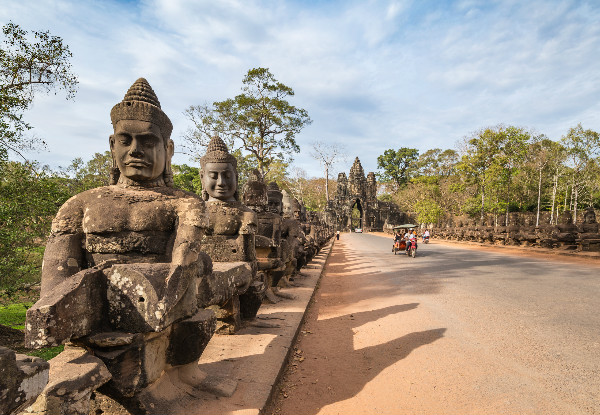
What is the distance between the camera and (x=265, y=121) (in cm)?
2355

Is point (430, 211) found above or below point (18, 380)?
above

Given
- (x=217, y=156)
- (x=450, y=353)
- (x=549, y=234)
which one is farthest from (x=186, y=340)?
(x=549, y=234)

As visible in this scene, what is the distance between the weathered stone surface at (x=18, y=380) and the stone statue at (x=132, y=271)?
332mm

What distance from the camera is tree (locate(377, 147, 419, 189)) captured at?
66250 mm

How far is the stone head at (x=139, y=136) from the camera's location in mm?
2334

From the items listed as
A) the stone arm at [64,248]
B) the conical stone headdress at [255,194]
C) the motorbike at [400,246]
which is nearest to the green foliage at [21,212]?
the conical stone headdress at [255,194]

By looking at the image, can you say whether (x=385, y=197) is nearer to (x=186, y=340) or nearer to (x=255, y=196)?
(x=255, y=196)

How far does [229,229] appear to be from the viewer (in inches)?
156

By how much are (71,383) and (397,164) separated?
70.4 metres

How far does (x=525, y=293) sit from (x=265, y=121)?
2012cm

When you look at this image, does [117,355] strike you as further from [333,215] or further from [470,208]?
[333,215]

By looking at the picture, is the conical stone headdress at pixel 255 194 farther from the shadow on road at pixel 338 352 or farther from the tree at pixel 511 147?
the tree at pixel 511 147

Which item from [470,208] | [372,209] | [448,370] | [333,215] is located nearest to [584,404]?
[448,370]

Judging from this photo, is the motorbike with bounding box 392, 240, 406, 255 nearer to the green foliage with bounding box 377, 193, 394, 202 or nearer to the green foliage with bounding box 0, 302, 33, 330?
the green foliage with bounding box 0, 302, 33, 330
